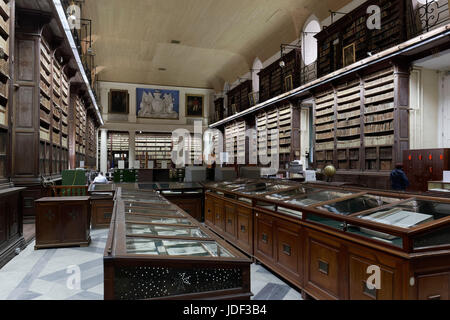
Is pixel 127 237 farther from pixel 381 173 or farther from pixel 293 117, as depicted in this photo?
pixel 293 117

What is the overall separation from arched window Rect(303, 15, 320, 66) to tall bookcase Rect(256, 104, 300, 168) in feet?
5.34

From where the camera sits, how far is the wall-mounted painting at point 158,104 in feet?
64.8

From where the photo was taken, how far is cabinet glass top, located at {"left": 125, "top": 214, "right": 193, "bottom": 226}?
78.8 inches

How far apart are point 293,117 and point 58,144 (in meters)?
7.12

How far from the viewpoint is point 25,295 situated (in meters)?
2.85

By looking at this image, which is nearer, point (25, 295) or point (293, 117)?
point (25, 295)

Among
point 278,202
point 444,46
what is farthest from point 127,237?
point 444,46

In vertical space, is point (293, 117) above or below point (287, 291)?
above

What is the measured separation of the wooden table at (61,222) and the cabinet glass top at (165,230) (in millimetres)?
3126

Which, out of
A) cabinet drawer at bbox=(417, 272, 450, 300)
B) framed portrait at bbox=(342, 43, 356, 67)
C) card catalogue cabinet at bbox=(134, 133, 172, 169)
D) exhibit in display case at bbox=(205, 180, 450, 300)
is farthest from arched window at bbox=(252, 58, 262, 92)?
cabinet drawer at bbox=(417, 272, 450, 300)

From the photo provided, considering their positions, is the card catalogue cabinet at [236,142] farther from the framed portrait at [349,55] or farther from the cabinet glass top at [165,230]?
the cabinet glass top at [165,230]

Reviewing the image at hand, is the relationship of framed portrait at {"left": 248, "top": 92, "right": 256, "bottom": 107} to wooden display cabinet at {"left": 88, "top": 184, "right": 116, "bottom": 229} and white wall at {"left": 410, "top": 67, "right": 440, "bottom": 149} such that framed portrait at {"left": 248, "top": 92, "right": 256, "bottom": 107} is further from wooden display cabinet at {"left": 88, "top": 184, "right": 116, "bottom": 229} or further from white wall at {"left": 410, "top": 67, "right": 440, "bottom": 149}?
wooden display cabinet at {"left": 88, "top": 184, "right": 116, "bottom": 229}

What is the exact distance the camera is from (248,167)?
22.6 feet
